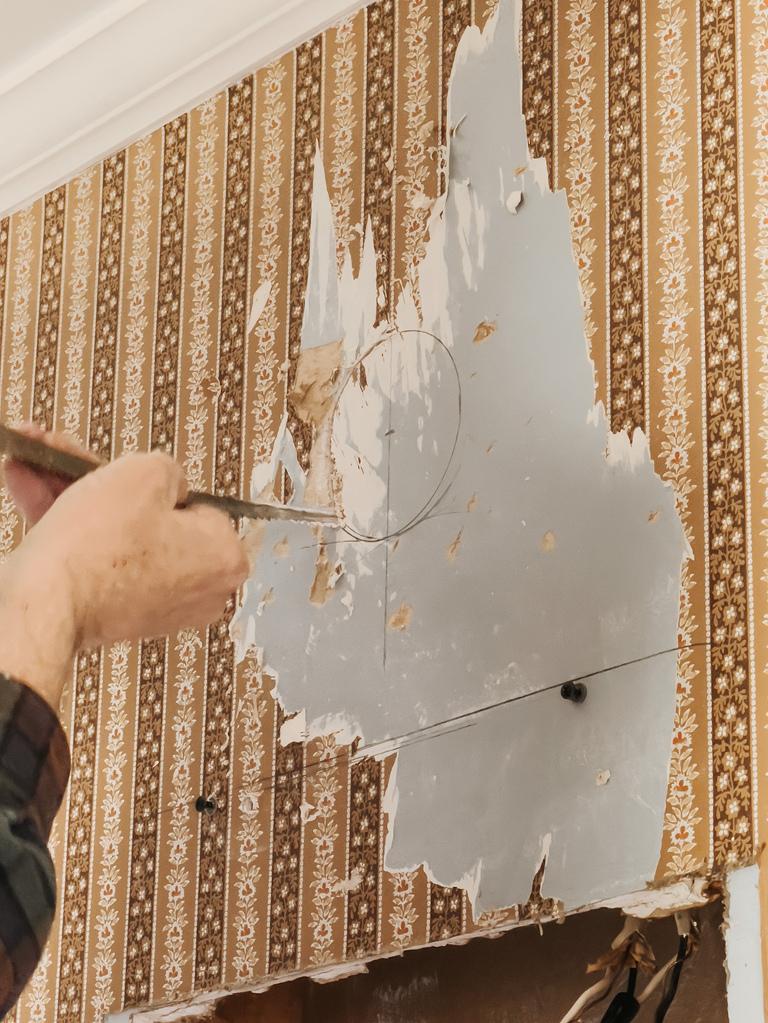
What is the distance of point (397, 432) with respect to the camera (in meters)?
1.63

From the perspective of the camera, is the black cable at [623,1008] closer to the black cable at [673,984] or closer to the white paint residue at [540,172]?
the black cable at [673,984]

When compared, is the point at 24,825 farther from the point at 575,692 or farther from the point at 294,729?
the point at 294,729

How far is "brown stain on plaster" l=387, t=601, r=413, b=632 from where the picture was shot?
5.12 feet

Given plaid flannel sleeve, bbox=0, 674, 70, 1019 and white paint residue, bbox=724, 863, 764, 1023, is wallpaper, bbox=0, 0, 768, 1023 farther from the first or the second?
plaid flannel sleeve, bbox=0, 674, 70, 1019

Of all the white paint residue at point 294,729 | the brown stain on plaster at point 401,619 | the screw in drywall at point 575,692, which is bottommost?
the screw in drywall at point 575,692

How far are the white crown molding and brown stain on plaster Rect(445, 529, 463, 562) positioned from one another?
0.77m

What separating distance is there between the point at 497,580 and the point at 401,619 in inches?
5.5

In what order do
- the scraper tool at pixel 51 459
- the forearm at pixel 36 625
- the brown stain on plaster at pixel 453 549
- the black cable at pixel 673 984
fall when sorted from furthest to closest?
the brown stain on plaster at pixel 453 549 < the black cable at pixel 673 984 < the scraper tool at pixel 51 459 < the forearm at pixel 36 625

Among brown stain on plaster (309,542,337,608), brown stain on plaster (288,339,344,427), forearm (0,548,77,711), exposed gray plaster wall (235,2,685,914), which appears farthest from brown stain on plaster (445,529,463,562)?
forearm (0,548,77,711)

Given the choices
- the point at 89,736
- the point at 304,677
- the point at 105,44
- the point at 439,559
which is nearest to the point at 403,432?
the point at 439,559

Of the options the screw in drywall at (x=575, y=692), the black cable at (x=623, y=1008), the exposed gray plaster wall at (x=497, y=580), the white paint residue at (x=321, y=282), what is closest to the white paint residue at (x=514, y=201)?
the exposed gray plaster wall at (x=497, y=580)

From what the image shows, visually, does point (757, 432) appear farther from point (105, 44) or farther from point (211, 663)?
point (105, 44)

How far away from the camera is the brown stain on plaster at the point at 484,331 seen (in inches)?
61.6

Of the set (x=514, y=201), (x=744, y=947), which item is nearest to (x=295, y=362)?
(x=514, y=201)
